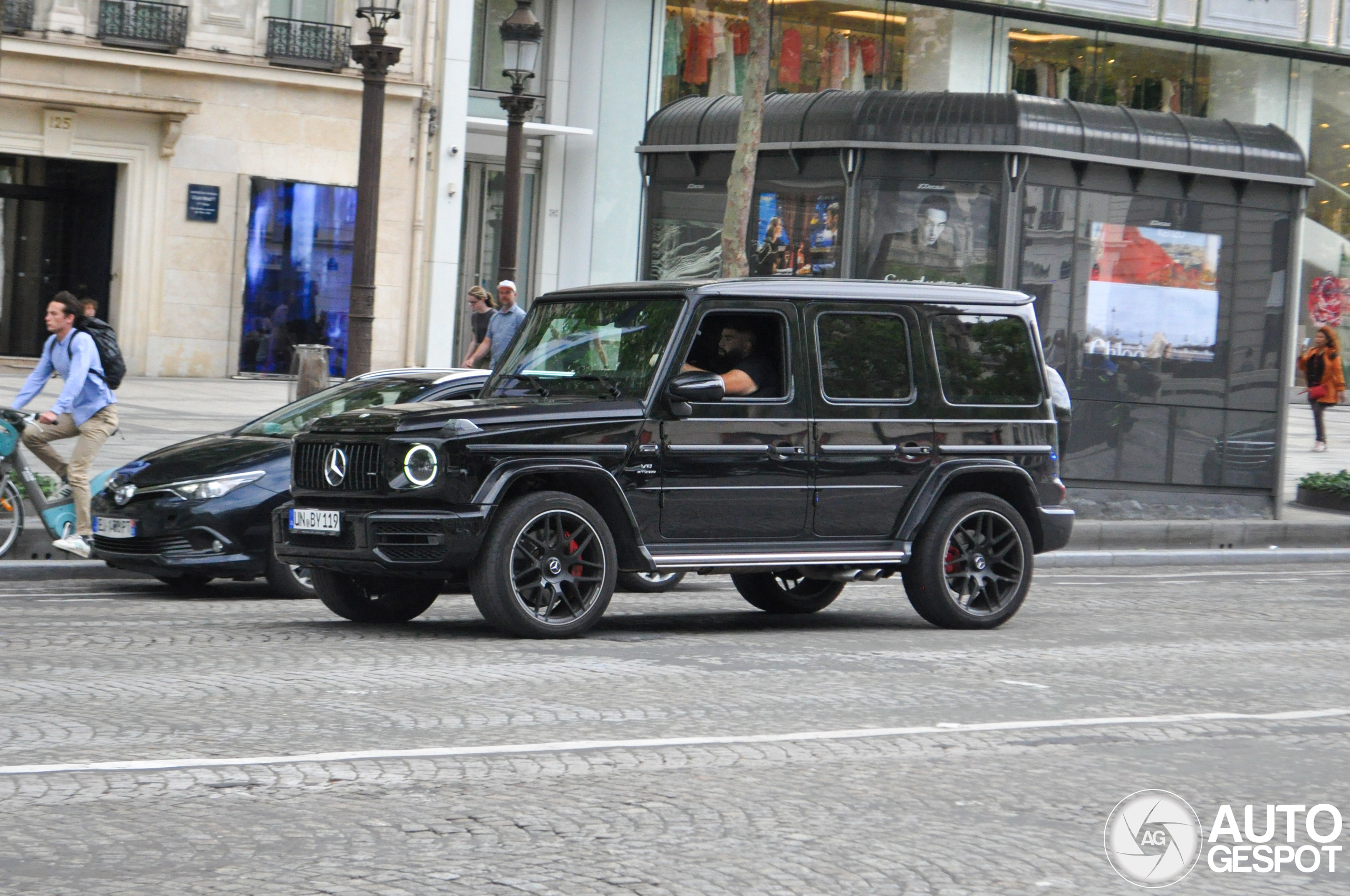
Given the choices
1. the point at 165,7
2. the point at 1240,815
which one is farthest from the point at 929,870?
the point at 165,7

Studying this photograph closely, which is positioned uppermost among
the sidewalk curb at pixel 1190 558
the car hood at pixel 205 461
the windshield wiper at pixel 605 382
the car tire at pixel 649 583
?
the windshield wiper at pixel 605 382

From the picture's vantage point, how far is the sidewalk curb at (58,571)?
12.0 meters

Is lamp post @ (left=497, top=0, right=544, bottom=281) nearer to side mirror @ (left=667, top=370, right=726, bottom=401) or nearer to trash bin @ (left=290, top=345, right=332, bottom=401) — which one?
trash bin @ (left=290, top=345, right=332, bottom=401)

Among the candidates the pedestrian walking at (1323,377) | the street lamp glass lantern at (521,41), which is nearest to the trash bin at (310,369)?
the street lamp glass lantern at (521,41)

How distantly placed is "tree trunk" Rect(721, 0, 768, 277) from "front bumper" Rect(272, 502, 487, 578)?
864cm

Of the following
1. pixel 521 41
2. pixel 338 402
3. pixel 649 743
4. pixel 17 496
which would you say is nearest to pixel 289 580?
pixel 338 402

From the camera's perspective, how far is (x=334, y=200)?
28688mm

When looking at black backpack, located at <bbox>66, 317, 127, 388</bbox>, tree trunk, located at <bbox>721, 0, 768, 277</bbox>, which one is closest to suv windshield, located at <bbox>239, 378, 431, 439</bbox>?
black backpack, located at <bbox>66, 317, 127, 388</bbox>

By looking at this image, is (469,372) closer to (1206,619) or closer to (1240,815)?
(1206,619)

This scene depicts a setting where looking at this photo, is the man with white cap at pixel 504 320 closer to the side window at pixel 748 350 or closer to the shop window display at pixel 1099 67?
the side window at pixel 748 350

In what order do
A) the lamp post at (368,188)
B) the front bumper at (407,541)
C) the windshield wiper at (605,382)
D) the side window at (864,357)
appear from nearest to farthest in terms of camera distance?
the front bumper at (407,541) < the windshield wiper at (605,382) < the side window at (864,357) < the lamp post at (368,188)

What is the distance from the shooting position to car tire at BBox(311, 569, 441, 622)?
9844 millimetres

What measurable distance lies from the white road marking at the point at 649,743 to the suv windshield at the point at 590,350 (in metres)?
3.00

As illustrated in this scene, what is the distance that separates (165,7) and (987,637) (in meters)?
20.6
